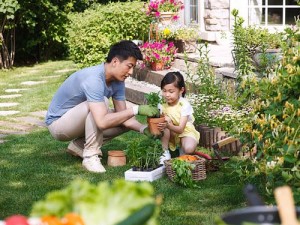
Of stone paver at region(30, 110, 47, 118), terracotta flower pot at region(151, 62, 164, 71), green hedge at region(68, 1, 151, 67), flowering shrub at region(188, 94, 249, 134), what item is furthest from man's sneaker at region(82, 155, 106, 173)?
green hedge at region(68, 1, 151, 67)

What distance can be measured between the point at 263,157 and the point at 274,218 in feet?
9.78

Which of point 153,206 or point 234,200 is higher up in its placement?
point 153,206

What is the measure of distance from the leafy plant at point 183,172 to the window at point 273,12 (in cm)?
567

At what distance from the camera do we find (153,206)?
0.99m

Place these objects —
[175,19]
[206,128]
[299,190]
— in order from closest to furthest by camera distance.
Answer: [299,190]
[206,128]
[175,19]

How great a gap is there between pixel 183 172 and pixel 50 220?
3778 mm

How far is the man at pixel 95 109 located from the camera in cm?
519

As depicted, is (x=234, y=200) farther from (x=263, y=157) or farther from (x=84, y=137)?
(x=84, y=137)

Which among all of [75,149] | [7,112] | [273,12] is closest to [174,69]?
[273,12]

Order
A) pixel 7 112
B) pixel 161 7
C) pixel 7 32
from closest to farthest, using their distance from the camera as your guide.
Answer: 1. pixel 7 112
2. pixel 161 7
3. pixel 7 32

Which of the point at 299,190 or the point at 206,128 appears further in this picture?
the point at 206,128

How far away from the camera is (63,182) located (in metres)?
5.11

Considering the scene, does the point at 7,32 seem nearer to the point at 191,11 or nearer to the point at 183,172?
the point at 191,11

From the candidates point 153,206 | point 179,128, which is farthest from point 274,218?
point 179,128
